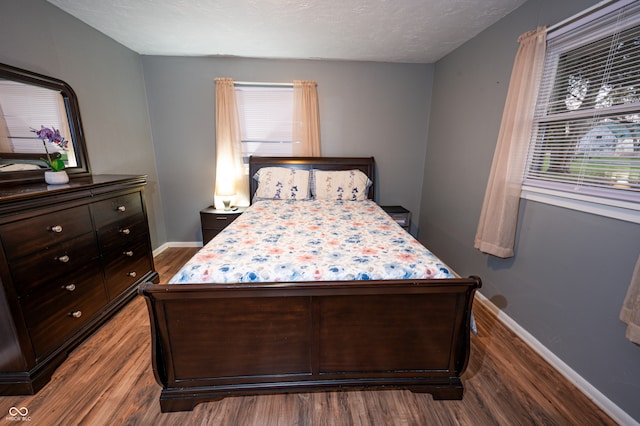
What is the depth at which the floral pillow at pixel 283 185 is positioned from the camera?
2.96 metres

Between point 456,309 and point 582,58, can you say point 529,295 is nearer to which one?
point 456,309

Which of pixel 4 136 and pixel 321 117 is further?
pixel 321 117

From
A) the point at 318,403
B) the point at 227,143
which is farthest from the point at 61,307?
the point at 227,143

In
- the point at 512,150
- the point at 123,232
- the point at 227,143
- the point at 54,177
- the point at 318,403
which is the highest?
the point at 227,143

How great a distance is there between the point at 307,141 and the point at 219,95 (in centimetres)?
118

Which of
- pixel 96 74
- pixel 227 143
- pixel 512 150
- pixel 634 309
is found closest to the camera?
pixel 634 309

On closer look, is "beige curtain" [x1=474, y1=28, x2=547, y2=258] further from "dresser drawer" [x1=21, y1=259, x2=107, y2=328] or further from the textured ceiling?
"dresser drawer" [x1=21, y1=259, x2=107, y2=328]

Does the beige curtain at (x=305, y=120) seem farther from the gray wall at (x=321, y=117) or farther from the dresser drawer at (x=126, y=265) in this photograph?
the dresser drawer at (x=126, y=265)

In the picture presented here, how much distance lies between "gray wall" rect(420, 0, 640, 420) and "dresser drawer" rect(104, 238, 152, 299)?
316cm

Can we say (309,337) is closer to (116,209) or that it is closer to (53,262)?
(53,262)

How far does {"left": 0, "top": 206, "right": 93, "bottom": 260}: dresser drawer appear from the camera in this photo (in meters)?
1.28

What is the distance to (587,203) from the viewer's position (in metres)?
1.47

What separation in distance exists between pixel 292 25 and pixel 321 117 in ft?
3.71

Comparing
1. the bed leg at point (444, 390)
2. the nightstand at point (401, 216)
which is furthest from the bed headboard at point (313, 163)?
the bed leg at point (444, 390)
